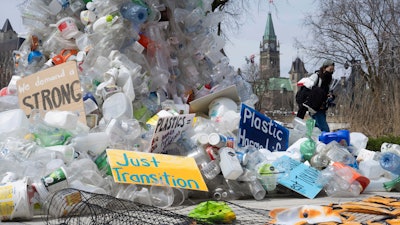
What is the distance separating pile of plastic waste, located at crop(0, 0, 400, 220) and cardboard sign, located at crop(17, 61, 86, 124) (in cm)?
3

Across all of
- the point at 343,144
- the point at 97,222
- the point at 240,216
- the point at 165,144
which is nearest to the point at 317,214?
the point at 240,216

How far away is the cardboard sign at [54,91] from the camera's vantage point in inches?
229

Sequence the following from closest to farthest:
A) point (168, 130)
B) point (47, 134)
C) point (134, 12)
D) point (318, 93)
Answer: point (47, 134), point (168, 130), point (134, 12), point (318, 93)

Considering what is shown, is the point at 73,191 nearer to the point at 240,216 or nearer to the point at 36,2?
the point at 240,216

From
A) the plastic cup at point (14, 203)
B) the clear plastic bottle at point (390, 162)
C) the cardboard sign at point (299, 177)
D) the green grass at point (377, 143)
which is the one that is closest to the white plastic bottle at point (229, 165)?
the cardboard sign at point (299, 177)

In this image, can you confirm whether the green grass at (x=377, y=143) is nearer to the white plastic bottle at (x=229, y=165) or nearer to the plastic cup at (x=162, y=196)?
the white plastic bottle at (x=229, y=165)

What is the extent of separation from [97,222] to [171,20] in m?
4.23

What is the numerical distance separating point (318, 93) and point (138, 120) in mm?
2845

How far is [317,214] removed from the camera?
390 centimetres

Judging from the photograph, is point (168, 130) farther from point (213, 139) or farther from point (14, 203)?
point (14, 203)

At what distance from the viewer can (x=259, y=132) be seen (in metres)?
6.17

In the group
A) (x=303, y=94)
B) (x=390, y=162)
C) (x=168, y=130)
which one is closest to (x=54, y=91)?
(x=168, y=130)

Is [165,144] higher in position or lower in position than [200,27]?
lower

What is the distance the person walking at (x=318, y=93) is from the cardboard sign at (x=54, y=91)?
3.48m
